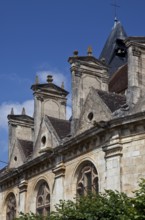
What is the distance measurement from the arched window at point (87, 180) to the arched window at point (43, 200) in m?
2.67

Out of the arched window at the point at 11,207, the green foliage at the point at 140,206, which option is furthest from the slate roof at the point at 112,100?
Result: the arched window at the point at 11,207

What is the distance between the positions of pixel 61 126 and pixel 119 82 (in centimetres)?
460

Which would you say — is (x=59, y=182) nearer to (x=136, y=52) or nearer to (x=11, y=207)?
(x=11, y=207)

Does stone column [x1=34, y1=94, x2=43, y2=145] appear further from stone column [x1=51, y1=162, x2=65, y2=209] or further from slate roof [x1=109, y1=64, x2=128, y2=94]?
stone column [x1=51, y1=162, x2=65, y2=209]

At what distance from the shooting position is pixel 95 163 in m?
19.9

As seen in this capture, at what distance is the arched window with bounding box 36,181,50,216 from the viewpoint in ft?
76.5

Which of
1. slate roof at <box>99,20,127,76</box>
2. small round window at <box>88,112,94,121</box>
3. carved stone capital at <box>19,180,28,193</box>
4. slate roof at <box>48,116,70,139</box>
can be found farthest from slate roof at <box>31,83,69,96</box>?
slate roof at <box>99,20,127,76</box>

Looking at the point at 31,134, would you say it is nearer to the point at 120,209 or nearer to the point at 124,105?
the point at 124,105

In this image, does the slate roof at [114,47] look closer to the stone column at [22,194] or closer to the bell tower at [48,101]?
the bell tower at [48,101]

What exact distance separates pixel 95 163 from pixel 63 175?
7.51ft

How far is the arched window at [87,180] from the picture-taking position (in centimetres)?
2023

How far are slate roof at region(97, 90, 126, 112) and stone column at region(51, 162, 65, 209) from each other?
3227 mm

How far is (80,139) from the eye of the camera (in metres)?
20.6

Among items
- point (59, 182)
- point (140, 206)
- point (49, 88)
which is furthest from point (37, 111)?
point (140, 206)
